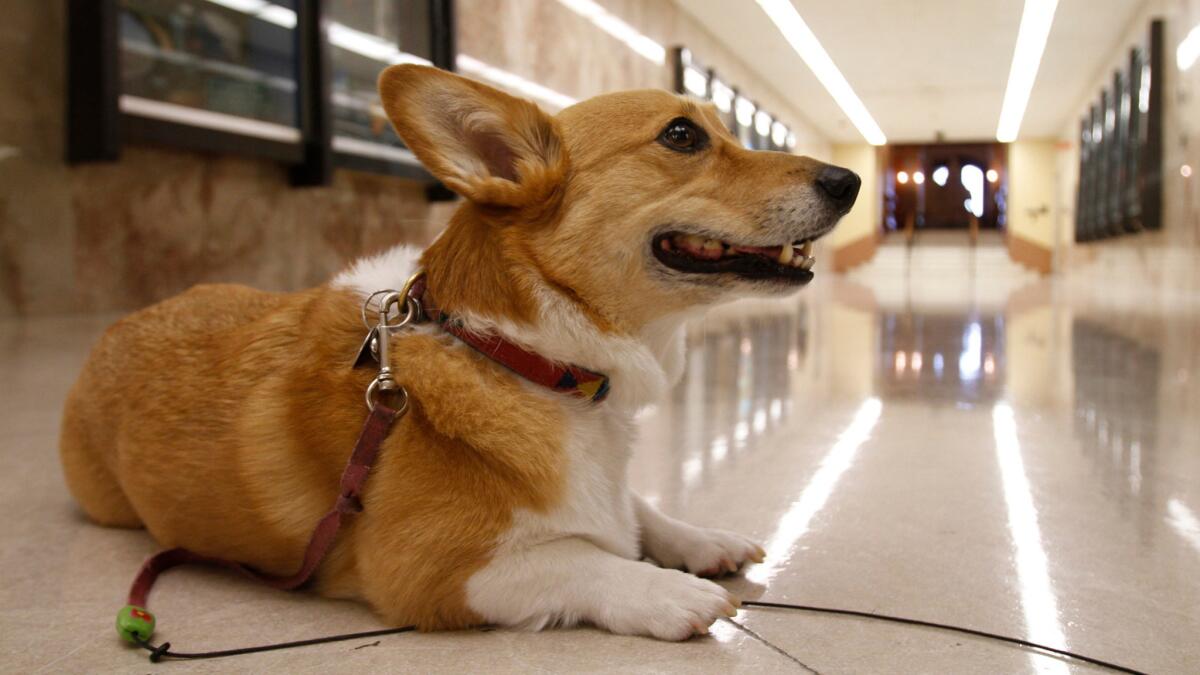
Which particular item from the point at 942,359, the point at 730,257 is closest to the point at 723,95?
the point at 942,359

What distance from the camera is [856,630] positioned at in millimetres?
1478

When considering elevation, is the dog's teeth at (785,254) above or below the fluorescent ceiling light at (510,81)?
below

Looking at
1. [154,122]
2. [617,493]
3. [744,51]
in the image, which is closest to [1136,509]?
[617,493]

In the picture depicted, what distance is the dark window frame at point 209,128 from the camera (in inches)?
209

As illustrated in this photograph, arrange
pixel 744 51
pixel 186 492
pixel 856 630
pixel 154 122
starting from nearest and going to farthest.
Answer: pixel 856 630
pixel 186 492
pixel 154 122
pixel 744 51

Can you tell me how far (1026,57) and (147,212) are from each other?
17.8m

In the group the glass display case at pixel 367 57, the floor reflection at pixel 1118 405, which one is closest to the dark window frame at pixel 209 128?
the glass display case at pixel 367 57

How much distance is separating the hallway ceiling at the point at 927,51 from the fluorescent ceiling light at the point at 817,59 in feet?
0.59

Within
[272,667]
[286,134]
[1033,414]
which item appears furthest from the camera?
[286,134]

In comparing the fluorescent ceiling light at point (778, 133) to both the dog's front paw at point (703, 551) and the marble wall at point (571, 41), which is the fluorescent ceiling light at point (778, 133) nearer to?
the marble wall at point (571, 41)

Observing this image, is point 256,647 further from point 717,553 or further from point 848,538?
point 848,538

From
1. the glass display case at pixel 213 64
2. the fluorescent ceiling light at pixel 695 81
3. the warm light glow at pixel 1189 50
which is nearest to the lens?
the glass display case at pixel 213 64

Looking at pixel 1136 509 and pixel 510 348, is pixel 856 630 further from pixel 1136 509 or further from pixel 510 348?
pixel 1136 509

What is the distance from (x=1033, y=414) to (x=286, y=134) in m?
5.48
